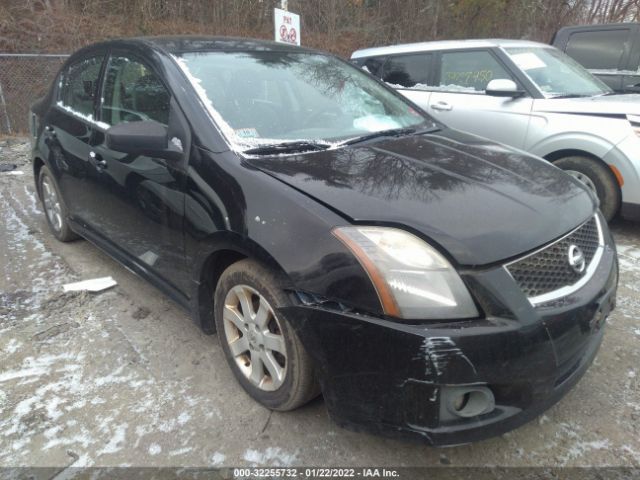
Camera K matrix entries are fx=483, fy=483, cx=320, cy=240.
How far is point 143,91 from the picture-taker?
2814 mm

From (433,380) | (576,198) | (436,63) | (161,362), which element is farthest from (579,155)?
(161,362)

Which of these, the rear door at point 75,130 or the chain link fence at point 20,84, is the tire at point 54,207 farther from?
the chain link fence at point 20,84

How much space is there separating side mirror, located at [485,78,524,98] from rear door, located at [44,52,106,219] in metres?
3.47

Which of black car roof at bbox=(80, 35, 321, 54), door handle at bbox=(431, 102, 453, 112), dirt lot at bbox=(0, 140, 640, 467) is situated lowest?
dirt lot at bbox=(0, 140, 640, 467)

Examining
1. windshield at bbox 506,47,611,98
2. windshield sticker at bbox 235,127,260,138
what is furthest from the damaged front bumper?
windshield at bbox 506,47,611,98

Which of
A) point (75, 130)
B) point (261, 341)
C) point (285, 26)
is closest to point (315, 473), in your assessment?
point (261, 341)

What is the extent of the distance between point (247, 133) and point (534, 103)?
3.43 metres

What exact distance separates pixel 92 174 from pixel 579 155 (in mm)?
4110

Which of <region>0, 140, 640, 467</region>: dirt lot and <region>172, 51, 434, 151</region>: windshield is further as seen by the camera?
<region>172, 51, 434, 151</region>: windshield

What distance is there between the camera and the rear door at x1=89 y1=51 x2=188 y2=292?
248 centimetres

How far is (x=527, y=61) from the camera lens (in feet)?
16.5

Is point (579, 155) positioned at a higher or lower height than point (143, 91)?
lower

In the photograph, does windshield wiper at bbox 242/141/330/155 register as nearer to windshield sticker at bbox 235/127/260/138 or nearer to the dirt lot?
windshield sticker at bbox 235/127/260/138

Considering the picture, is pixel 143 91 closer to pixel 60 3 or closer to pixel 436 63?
pixel 436 63
